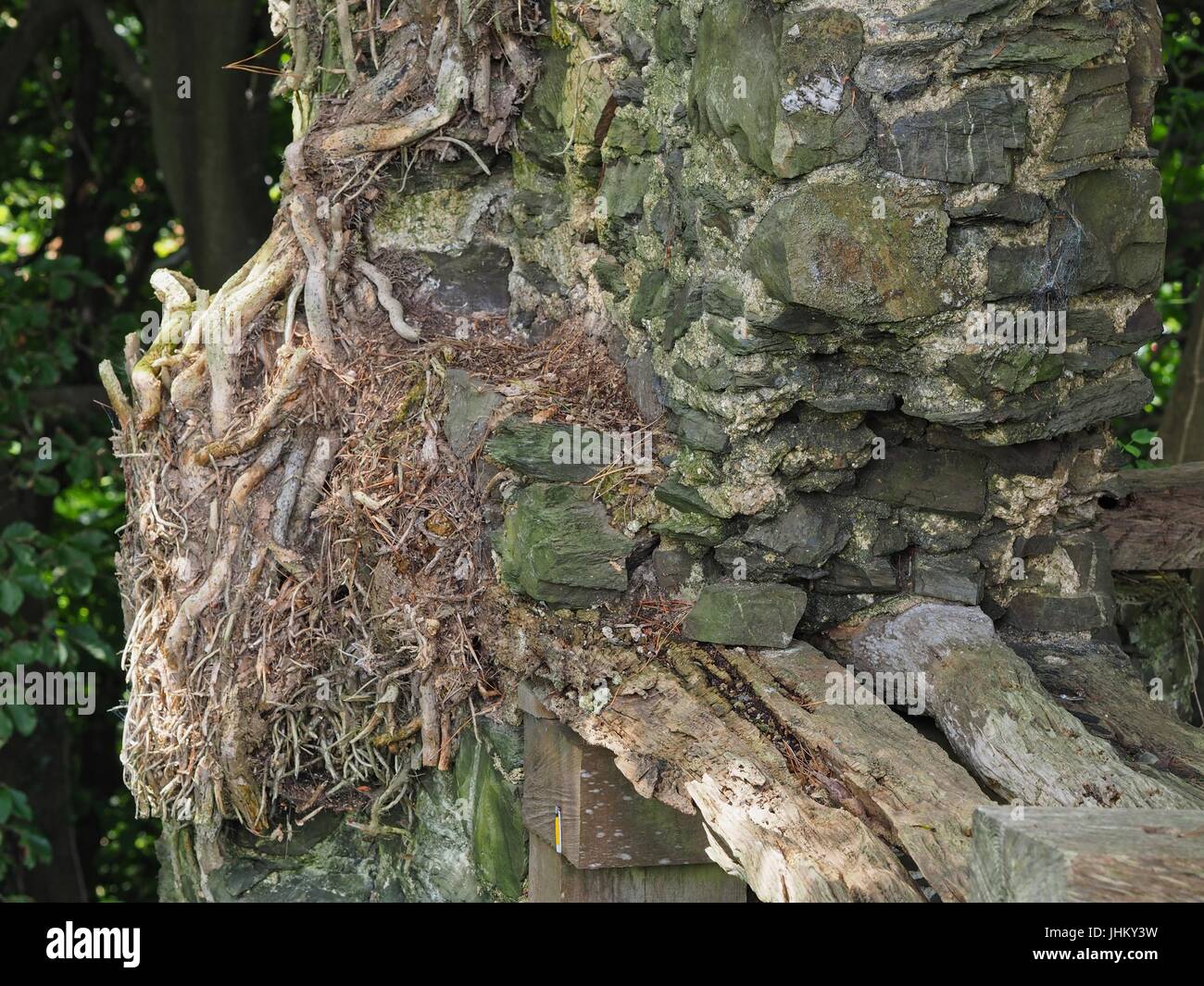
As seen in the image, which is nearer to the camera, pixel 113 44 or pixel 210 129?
pixel 210 129

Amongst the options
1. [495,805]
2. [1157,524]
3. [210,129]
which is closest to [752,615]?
[495,805]

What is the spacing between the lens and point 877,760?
114 inches

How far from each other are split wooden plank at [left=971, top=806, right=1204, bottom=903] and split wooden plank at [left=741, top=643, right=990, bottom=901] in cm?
32

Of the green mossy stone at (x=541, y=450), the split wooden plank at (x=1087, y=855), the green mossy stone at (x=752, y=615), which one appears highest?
the green mossy stone at (x=541, y=450)

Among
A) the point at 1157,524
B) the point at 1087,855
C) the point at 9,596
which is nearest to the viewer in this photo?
the point at 1087,855

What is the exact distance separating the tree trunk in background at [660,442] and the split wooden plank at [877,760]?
0.01 m

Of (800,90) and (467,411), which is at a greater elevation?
(800,90)

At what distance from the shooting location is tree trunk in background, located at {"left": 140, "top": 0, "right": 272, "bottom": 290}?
600cm

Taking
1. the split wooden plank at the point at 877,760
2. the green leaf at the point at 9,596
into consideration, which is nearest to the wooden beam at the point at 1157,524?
the split wooden plank at the point at 877,760

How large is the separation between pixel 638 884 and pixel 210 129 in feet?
13.8

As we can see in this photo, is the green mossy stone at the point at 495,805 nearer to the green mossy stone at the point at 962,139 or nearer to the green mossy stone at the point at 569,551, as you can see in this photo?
the green mossy stone at the point at 569,551

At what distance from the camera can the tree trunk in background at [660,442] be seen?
2.86m

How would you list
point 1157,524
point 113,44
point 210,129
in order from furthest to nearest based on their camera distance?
point 113,44
point 210,129
point 1157,524

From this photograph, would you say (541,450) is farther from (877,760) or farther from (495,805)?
(877,760)
